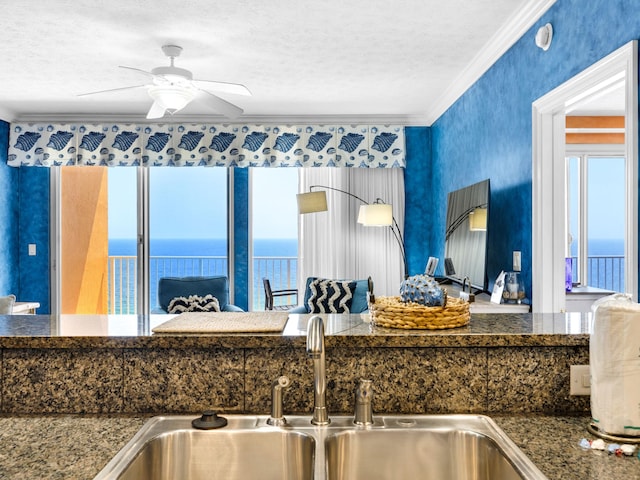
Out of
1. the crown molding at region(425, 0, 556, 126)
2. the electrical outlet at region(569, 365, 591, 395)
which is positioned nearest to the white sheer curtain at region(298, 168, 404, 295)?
the crown molding at region(425, 0, 556, 126)

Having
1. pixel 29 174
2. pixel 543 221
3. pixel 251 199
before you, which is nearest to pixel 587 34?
pixel 543 221

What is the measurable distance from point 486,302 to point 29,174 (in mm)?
5134

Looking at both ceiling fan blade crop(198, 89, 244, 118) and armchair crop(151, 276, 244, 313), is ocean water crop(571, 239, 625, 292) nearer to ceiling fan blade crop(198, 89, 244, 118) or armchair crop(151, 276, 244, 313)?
armchair crop(151, 276, 244, 313)

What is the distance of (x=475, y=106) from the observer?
422cm

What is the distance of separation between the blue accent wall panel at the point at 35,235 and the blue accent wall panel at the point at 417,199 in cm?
395

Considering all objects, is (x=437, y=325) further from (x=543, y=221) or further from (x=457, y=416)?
(x=543, y=221)

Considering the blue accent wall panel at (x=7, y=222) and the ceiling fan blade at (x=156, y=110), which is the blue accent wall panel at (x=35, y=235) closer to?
the blue accent wall panel at (x=7, y=222)

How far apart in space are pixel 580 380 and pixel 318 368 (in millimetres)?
592

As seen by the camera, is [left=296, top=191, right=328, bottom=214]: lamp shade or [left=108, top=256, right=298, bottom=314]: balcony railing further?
[left=108, top=256, right=298, bottom=314]: balcony railing

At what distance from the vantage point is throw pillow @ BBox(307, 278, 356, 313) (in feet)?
15.8

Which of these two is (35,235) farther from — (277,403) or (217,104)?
(277,403)

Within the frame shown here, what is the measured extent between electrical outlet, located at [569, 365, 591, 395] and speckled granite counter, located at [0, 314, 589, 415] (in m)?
0.01

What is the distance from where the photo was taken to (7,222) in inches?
231

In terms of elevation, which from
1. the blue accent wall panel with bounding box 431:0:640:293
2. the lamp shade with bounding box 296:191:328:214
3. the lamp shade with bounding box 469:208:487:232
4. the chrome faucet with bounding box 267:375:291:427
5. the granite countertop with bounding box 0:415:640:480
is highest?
the blue accent wall panel with bounding box 431:0:640:293
